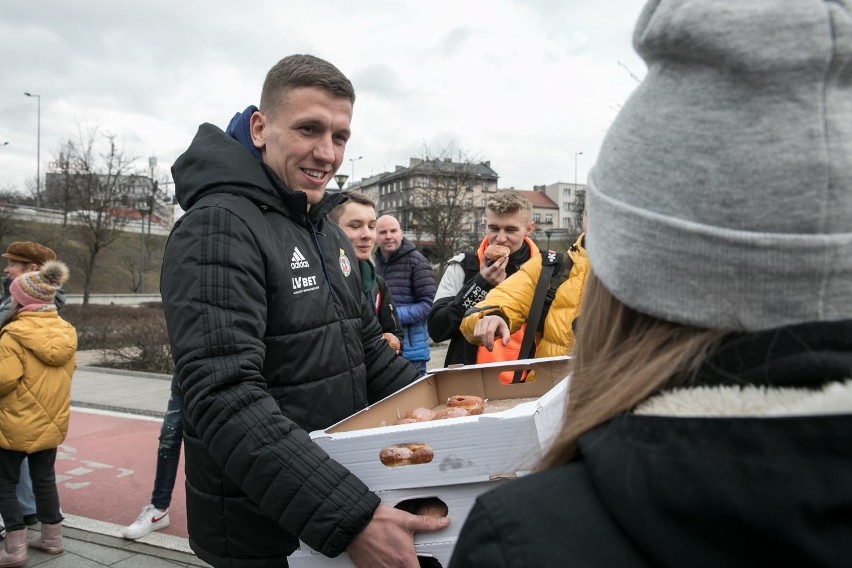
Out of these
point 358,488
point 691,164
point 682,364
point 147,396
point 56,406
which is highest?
point 691,164

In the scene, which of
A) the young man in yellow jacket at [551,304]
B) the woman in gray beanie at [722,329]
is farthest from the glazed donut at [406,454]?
the young man in yellow jacket at [551,304]

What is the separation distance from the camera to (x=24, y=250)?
5.09 metres

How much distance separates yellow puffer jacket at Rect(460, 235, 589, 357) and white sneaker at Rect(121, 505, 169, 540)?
3241 mm

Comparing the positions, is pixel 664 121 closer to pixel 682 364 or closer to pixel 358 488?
pixel 682 364

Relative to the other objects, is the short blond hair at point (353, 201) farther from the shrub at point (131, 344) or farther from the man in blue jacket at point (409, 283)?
the shrub at point (131, 344)

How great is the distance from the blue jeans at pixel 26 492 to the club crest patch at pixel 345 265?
12.9ft

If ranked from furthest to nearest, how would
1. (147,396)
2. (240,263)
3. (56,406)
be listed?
1. (147,396)
2. (56,406)
3. (240,263)

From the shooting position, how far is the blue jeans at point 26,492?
16.1 ft

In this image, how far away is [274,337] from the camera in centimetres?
191

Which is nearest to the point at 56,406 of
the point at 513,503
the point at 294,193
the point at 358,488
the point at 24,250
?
the point at 24,250

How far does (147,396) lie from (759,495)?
10.2m

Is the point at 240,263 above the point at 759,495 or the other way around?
above

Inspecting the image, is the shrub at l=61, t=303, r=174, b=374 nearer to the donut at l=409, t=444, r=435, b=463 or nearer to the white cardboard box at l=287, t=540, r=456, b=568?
the white cardboard box at l=287, t=540, r=456, b=568

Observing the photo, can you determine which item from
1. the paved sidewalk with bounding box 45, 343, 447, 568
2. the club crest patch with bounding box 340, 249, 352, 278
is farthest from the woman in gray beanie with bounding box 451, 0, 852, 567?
the paved sidewalk with bounding box 45, 343, 447, 568
